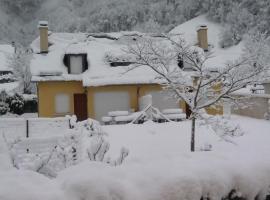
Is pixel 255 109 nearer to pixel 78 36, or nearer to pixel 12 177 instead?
pixel 78 36

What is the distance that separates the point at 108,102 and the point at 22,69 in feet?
60.9

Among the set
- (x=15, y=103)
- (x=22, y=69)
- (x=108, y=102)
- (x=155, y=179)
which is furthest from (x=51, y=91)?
(x=155, y=179)

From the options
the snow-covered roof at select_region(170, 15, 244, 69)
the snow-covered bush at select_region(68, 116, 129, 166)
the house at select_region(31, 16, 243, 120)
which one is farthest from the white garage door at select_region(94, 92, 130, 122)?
the snow-covered roof at select_region(170, 15, 244, 69)

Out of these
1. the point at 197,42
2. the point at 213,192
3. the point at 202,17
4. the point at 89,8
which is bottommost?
the point at 213,192

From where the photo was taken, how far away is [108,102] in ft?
78.4

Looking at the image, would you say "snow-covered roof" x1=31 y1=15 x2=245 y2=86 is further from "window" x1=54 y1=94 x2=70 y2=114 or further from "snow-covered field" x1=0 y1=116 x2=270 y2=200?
"snow-covered field" x1=0 y1=116 x2=270 y2=200

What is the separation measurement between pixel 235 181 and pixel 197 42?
25.8 m

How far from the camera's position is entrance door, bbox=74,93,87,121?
24766 mm

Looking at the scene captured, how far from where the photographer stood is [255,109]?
73.4ft

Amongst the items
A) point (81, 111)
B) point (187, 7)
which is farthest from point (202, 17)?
point (81, 111)

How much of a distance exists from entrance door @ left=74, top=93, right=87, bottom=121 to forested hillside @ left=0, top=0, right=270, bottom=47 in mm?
35229

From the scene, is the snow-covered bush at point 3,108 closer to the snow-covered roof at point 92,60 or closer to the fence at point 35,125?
the snow-covered roof at point 92,60

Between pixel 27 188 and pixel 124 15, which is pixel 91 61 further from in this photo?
pixel 124 15

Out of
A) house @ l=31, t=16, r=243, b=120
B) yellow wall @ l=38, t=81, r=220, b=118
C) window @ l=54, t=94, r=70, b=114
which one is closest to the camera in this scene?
house @ l=31, t=16, r=243, b=120
